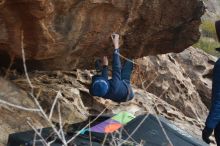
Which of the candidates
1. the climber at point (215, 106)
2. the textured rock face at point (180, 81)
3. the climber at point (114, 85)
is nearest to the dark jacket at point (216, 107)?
the climber at point (215, 106)

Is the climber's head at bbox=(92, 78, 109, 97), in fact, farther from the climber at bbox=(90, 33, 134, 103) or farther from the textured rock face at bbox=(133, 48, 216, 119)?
the textured rock face at bbox=(133, 48, 216, 119)

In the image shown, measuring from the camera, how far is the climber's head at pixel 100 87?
6.39 metres

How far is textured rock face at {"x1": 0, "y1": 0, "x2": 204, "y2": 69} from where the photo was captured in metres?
5.98

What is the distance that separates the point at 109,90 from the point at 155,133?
1169mm

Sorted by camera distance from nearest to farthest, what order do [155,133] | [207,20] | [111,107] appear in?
[155,133] → [111,107] → [207,20]

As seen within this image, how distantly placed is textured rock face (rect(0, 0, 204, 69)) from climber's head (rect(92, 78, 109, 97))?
25.7 inches

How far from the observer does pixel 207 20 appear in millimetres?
31422

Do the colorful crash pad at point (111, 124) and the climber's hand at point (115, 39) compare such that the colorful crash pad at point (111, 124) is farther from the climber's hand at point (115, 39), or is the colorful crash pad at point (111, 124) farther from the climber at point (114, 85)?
the climber's hand at point (115, 39)

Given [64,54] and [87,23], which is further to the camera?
[64,54]

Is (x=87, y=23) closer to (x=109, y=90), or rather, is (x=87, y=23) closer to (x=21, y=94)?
(x=109, y=90)

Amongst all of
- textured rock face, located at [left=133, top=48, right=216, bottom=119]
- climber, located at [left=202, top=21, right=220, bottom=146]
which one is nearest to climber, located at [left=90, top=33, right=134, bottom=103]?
climber, located at [left=202, top=21, right=220, bottom=146]

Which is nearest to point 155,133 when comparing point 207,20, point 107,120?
point 107,120

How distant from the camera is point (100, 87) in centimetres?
640

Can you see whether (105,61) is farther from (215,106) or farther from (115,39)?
(215,106)
